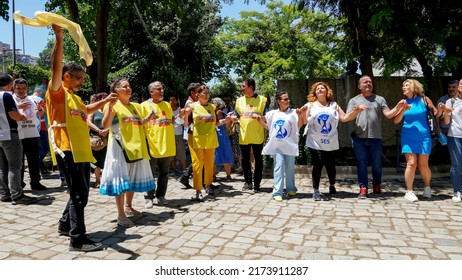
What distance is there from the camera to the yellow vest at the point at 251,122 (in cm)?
671

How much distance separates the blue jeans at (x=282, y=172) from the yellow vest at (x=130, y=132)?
7.74ft

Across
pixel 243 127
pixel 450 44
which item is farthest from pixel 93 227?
pixel 450 44

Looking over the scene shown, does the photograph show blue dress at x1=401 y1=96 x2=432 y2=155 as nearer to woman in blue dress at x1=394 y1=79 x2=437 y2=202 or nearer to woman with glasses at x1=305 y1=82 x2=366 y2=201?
woman in blue dress at x1=394 y1=79 x2=437 y2=202

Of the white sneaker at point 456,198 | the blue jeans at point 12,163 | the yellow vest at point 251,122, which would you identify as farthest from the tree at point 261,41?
the blue jeans at point 12,163

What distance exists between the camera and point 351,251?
12.7ft

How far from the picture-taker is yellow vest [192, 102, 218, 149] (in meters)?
6.19

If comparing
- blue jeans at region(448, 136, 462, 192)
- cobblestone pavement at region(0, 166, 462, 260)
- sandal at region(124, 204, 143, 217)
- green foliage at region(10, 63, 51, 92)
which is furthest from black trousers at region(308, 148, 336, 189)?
green foliage at region(10, 63, 51, 92)

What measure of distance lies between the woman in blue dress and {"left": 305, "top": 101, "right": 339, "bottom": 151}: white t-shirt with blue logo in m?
0.99

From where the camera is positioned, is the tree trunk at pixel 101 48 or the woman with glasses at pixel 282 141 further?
the tree trunk at pixel 101 48

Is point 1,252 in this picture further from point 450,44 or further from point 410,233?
point 450,44

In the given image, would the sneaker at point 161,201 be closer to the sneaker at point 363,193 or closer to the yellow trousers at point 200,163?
the yellow trousers at point 200,163

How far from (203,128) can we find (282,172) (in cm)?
151

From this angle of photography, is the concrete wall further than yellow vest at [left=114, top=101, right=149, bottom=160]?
Yes

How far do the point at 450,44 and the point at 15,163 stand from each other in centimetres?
848
